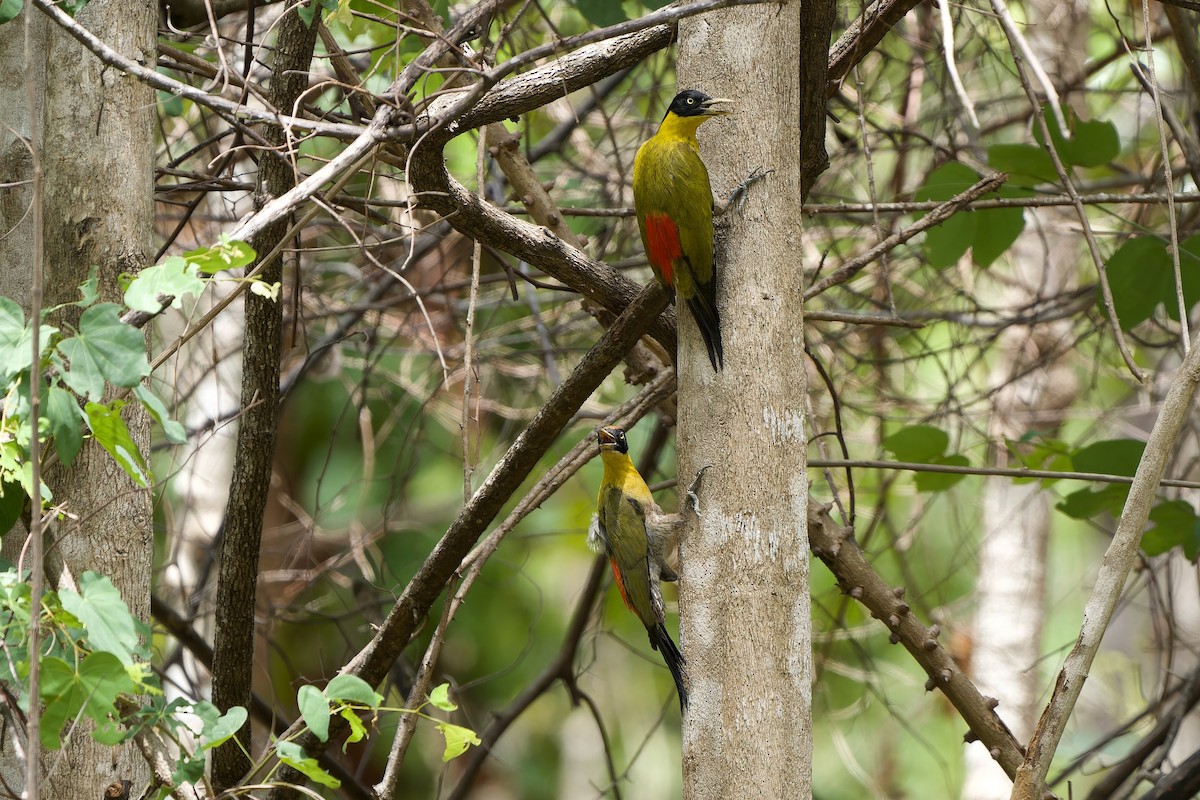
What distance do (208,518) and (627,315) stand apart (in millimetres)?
6889

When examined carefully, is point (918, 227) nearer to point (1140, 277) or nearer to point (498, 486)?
point (498, 486)

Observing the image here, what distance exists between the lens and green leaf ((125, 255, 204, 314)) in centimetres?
179

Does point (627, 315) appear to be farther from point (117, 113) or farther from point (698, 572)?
point (117, 113)

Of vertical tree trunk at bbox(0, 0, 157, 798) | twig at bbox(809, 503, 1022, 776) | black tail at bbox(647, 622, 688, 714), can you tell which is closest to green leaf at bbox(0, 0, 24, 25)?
vertical tree trunk at bbox(0, 0, 157, 798)

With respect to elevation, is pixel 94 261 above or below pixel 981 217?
below

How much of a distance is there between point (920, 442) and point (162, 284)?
302 centimetres

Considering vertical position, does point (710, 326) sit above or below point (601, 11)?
below

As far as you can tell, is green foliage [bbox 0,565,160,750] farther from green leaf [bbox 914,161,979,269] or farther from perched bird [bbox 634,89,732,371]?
green leaf [bbox 914,161,979,269]

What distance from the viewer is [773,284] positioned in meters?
2.45

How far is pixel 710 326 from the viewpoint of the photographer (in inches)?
97.9

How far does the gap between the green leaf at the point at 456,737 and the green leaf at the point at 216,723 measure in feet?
1.25

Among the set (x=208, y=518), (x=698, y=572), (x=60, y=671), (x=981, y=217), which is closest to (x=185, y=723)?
(x=60, y=671)

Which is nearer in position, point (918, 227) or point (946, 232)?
point (918, 227)

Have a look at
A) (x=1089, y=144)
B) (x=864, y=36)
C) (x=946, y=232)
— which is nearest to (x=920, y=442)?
(x=946, y=232)
